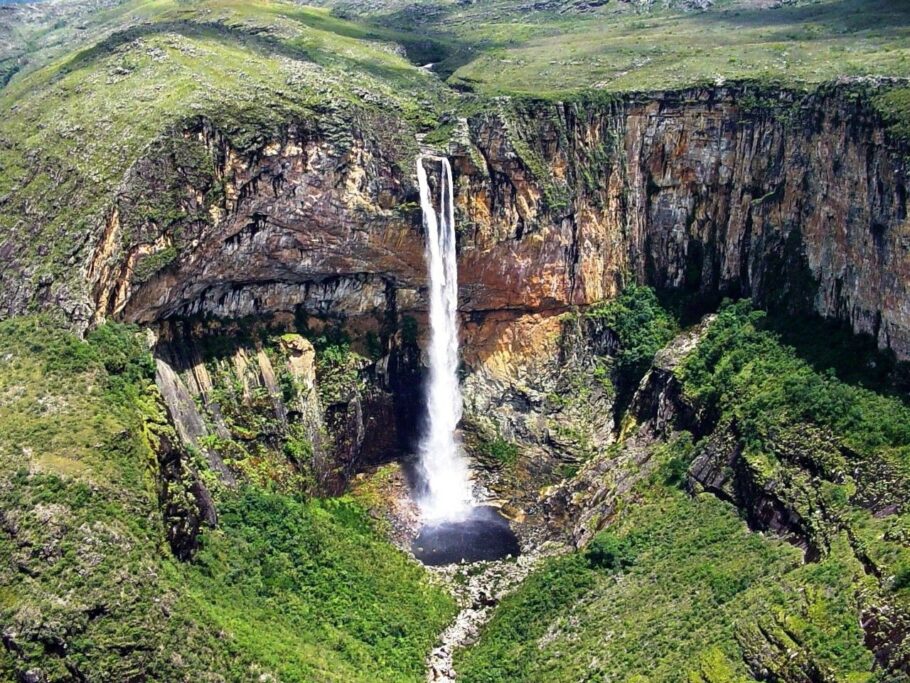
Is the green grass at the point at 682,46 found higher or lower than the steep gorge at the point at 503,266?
higher

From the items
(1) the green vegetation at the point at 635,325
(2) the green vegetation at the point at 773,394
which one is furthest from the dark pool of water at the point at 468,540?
(2) the green vegetation at the point at 773,394

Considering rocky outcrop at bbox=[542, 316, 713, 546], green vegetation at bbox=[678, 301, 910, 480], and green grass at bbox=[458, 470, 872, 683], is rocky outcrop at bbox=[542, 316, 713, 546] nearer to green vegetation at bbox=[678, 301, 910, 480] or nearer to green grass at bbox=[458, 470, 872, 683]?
green vegetation at bbox=[678, 301, 910, 480]

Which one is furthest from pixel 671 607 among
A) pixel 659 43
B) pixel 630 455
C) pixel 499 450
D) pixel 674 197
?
pixel 659 43

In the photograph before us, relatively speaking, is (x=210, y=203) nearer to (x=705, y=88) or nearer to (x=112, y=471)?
(x=112, y=471)

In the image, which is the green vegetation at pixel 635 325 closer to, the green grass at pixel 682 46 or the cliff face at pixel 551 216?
the cliff face at pixel 551 216

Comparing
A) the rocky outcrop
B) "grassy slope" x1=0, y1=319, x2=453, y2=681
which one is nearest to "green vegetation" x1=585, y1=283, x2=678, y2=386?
the rocky outcrop

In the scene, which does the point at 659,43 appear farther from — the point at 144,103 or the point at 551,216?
the point at 144,103
